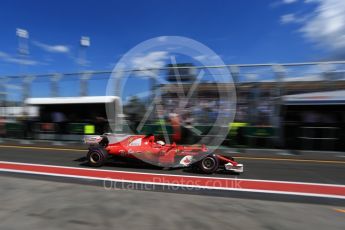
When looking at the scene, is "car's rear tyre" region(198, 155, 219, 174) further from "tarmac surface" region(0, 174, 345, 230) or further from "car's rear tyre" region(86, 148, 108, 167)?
"car's rear tyre" region(86, 148, 108, 167)

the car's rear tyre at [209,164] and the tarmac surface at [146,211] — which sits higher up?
the car's rear tyre at [209,164]

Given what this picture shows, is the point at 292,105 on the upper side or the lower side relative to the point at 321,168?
upper

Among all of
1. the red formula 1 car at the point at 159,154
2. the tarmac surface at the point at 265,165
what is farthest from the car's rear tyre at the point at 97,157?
the tarmac surface at the point at 265,165

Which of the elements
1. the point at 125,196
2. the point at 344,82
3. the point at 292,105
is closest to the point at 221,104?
the point at 292,105

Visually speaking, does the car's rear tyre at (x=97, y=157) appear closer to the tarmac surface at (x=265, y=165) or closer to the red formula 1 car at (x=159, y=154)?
the red formula 1 car at (x=159, y=154)

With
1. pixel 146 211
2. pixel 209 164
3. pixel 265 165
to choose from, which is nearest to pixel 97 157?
pixel 209 164

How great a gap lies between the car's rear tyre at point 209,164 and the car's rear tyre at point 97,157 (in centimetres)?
275

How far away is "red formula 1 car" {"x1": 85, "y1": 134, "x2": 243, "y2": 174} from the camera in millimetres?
8070

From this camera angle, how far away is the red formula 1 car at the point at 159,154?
8.07 metres

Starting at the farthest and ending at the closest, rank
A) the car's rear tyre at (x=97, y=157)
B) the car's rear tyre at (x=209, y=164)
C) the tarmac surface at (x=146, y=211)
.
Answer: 1. the car's rear tyre at (x=97, y=157)
2. the car's rear tyre at (x=209, y=164)
3. the tarmac surface at (x=146, y=211)

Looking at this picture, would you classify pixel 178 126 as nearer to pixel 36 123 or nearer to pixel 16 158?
pixel 16 158

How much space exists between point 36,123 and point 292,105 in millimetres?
13039

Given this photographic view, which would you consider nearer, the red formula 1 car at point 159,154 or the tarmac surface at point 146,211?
the tarmac surface at point 146,211

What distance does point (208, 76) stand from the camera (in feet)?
46.3
